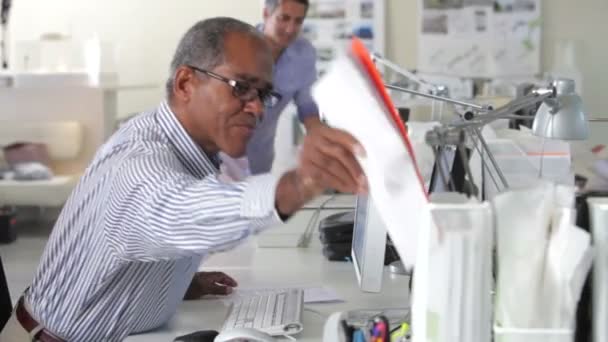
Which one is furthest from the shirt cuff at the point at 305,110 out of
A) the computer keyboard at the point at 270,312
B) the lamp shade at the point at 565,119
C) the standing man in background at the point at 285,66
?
the lamp shade at the point at 565,119

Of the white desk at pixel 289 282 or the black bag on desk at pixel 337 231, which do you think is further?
the black bag on desk at pixel 337 231

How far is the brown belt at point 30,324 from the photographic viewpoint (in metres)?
1.78

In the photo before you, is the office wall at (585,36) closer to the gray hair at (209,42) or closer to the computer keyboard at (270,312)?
the computer keyboard at (270,312)

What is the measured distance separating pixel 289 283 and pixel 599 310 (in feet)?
3.91

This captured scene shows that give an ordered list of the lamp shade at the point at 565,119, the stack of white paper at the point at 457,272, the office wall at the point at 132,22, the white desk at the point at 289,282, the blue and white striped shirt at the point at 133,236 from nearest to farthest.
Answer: the stack of white paper at the point at 457,272 < the blue and white striped shirt at the point at 133,236 < the lamp shade at the point at 565,119 < the white desk at the point at 289,282 < the office wall at the point at 132,22

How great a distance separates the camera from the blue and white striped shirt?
4.37ft

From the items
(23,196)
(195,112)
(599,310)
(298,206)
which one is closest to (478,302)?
(599,310)

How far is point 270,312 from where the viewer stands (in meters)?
1.77

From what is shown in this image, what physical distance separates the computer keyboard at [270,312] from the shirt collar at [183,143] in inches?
11.9

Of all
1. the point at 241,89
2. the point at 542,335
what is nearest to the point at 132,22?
the point at 241,89

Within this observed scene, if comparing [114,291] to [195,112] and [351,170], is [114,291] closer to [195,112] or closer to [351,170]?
[195,112]

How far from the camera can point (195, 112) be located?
1.70 meters

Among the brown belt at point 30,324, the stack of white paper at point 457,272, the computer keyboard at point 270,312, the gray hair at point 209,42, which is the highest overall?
the gray hair at point 209,42

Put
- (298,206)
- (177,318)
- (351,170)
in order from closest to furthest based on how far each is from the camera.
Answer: (351,170) < (298,206) < (177,318)
